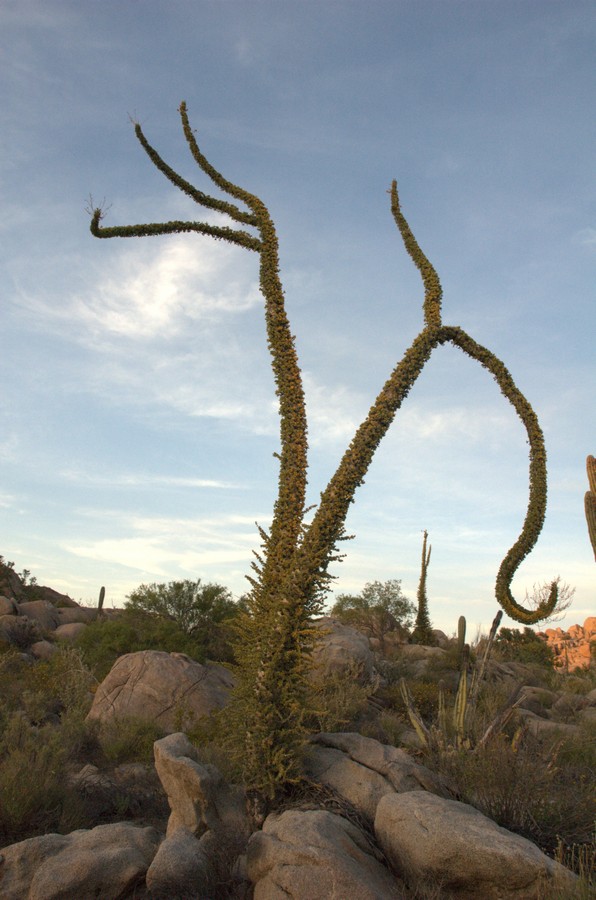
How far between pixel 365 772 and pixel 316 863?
2.54 m

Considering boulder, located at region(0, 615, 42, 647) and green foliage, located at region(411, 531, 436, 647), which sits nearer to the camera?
boulder, located at region(0, 615, 42, 647)

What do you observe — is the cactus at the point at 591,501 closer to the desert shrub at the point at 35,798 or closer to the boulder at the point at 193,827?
the boulder at the point at 193,827

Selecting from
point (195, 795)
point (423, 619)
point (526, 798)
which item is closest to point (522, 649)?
point (423, 619)

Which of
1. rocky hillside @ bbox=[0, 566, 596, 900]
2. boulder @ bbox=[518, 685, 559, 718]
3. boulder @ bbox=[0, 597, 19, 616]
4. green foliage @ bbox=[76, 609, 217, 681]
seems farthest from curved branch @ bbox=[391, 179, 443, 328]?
boulder @ bbox=[0, 597, 19, 616]

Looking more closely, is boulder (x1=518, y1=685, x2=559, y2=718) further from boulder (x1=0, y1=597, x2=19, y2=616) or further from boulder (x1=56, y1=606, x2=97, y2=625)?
boulder (x1=0, y1=597, x2=19, y2=616)

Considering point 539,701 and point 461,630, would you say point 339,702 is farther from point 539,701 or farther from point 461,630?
point 461,630

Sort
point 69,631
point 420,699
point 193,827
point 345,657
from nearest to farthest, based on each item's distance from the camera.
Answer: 1. point 193,827
2. point 420,699
3. point 345,657
4. point 69,631

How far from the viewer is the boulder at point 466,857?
6.29m

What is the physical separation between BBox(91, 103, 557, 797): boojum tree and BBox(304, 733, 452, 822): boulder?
0.64m

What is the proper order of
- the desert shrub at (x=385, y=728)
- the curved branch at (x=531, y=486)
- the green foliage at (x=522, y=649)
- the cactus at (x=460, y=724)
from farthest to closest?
the green foliage at (x=522, y=649) → the desert shrub at (x=385, y=728) → the cactus at (x=460, y=724) → the curved branch at (x=531, y=486)

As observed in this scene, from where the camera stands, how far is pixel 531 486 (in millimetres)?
9805

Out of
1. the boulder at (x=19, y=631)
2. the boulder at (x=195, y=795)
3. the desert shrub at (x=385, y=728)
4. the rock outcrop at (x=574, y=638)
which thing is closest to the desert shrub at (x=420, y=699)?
the desert shrub at (x=385, y=728)

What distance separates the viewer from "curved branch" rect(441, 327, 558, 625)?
9.07 metres

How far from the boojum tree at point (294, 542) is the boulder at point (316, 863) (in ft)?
4.03
